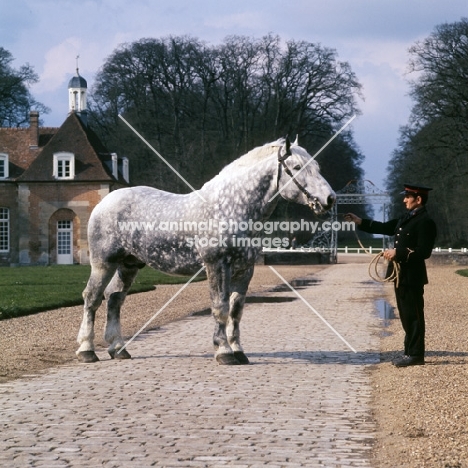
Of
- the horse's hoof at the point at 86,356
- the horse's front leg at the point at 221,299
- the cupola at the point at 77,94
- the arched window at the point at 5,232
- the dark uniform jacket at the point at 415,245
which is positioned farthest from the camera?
the cupola at the point at 77,94

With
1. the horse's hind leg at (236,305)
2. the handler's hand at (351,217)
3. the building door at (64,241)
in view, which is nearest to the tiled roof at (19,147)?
the building door at (64,241)

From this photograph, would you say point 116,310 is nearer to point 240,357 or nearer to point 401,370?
point 240,357

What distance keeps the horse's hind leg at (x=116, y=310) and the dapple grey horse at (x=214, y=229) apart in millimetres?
11

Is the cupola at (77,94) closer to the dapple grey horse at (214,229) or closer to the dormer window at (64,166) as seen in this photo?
the dormer window at (64,166)

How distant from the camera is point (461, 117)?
43.3m

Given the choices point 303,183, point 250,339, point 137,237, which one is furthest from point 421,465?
point 250,339

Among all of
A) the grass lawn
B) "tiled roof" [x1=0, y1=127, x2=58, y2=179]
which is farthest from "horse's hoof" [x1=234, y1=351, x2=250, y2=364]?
"tiled roof" [x1=0, y1=127, x2=58, y2=179]

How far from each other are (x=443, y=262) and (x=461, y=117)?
6.86 meters

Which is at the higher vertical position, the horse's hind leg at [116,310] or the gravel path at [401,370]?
the horse's hind leg at [116,310]

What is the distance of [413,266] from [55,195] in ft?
134

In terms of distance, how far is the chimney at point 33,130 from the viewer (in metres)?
Answer: 50.7

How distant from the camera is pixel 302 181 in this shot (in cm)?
911

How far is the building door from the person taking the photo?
48125 millimetres

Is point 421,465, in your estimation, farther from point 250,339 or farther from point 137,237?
point 250,339
